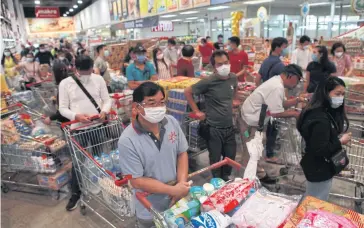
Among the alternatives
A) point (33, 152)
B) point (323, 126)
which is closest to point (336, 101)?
point (323, 126)

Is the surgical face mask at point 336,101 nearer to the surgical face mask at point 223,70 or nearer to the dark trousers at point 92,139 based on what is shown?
the surgical face mask at point 223,70

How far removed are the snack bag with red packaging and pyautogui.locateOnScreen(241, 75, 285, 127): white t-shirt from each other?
1.89 meters

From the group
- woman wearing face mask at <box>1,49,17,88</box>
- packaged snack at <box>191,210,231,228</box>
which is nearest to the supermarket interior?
packaged snack at <box>191,210,231,228</box>

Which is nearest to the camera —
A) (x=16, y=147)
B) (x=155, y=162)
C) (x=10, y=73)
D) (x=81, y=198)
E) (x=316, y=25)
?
(x=155, y=162)

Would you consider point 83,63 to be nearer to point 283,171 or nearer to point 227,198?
point 227,198

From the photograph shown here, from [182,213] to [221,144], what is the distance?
1.96 m

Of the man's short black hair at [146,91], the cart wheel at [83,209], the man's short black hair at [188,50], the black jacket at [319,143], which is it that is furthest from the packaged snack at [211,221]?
the man's short black hair at [188,50]

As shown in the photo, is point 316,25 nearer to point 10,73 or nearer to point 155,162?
point 10,73

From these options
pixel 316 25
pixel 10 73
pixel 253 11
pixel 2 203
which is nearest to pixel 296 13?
pixel 316 25

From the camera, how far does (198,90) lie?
3.33 m

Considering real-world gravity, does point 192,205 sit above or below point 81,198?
above

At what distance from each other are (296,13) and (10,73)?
1633 centimetres

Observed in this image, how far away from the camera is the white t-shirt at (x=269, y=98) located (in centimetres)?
338

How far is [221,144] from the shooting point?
347 centimetres
